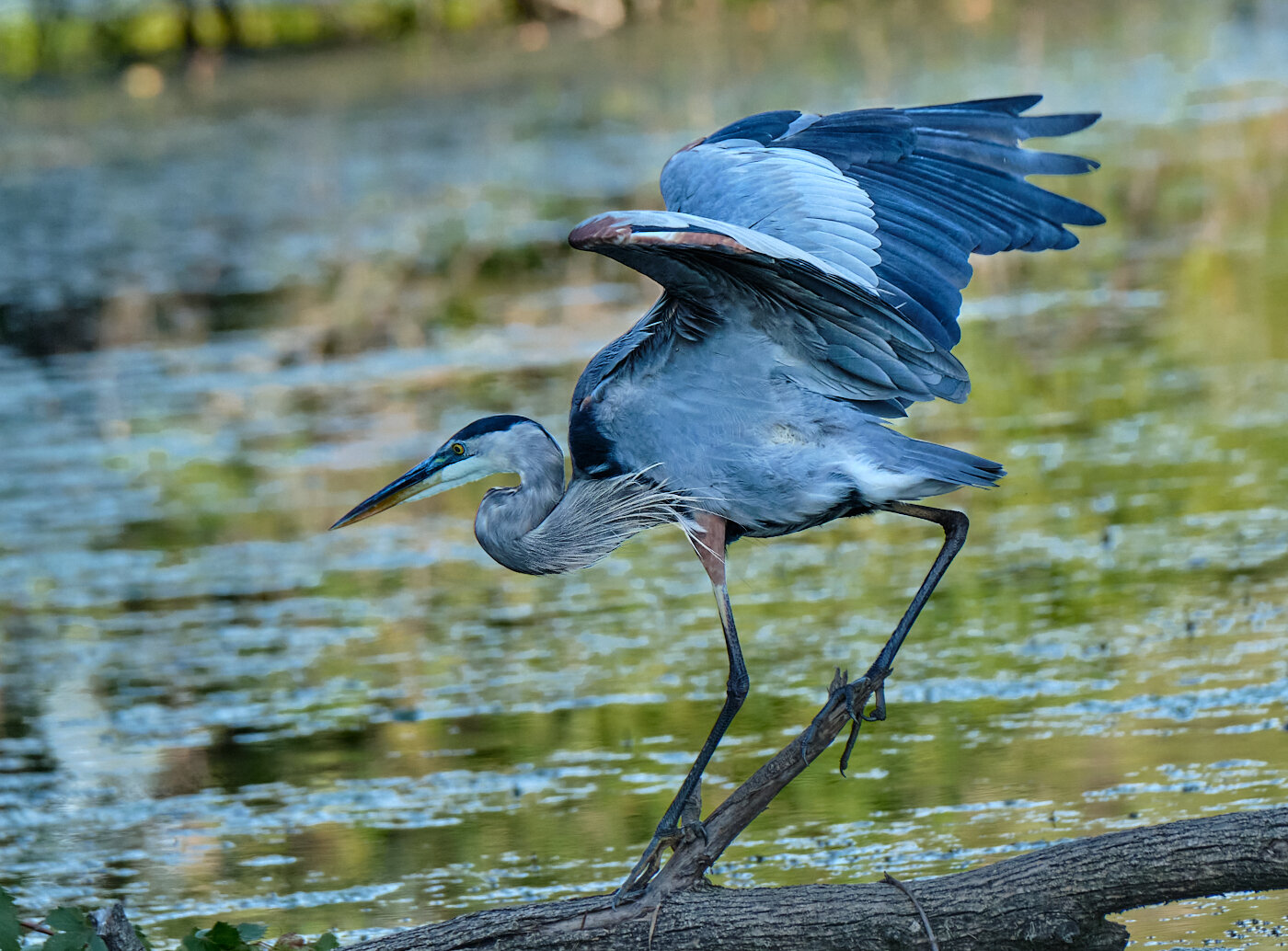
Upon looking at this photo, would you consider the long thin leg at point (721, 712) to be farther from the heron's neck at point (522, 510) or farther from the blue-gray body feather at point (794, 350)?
the heron's neck at point (522, 510)

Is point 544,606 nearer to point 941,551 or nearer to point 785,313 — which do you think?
point 941,551

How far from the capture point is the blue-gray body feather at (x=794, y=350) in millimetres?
4746

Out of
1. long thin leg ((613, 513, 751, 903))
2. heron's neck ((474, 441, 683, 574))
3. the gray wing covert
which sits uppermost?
the gray wing covert

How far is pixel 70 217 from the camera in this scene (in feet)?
69.2

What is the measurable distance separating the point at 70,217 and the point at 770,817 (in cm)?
1715

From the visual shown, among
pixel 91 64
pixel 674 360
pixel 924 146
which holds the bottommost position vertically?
pixel 91 64

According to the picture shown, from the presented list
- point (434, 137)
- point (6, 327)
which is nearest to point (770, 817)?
point (6, 327)

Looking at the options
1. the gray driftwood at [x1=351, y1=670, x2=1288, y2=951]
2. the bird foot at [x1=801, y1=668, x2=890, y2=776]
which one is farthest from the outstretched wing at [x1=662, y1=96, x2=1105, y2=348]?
the gray driftwood at [x1=351, y1=670, x2=1288, y2=951]

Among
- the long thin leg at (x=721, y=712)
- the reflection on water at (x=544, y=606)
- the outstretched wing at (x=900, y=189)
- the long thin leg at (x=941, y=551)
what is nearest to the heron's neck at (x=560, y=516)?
the long thin leg at (x=721, y=712)

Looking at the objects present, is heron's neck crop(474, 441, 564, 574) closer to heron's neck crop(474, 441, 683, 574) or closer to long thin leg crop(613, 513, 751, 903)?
heron's neck crop(474, 441, 683, 574)

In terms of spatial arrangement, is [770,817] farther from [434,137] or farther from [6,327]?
[434,137]

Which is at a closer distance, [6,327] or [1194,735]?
[1194,735]

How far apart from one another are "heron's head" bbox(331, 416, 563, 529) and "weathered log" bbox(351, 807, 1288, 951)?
49.0 inches

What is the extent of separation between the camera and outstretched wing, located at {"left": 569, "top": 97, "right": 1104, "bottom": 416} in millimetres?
4512
